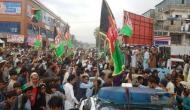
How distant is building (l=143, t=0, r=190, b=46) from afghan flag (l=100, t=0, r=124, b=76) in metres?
57.4

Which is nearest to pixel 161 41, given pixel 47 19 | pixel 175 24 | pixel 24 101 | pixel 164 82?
pixel 164 82

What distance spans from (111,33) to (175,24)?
71.4 meters

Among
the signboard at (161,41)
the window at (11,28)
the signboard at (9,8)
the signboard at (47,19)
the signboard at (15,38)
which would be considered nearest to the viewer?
the signboard at (161,41)

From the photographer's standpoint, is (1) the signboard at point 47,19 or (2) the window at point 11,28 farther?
(1) the signboard at point 47,19

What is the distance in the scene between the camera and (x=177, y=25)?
81.1 m

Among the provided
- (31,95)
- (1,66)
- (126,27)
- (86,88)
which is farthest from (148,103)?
(126,27)

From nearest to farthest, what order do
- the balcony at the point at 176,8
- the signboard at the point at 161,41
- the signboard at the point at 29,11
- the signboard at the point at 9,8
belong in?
the signboard at the point at 161,41, the signboard at the point at 9,8, the signboard at the point at 29,11, the balcony at the point at 176,8

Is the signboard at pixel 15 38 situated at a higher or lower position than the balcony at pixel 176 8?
lower

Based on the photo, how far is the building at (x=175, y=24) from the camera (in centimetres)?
7781

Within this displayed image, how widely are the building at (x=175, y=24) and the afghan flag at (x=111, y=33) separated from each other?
188 ft

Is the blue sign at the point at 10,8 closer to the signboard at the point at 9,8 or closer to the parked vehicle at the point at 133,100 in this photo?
the signboard at the point at 9,8

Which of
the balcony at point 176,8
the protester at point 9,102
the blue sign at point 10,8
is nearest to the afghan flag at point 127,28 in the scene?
the protester at point 9,102

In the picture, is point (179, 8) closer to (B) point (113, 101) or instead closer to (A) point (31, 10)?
(A) point (31, 10)

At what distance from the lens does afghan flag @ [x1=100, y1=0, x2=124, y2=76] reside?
11211 mm
